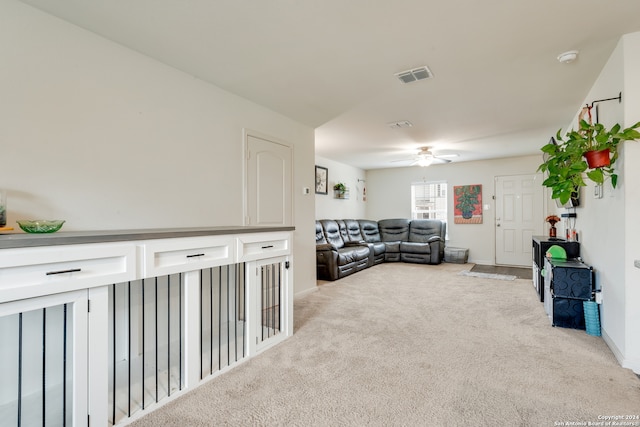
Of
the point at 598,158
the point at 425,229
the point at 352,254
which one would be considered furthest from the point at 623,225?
the point at 425,229

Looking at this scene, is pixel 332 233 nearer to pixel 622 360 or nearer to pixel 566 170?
pixel 566 170

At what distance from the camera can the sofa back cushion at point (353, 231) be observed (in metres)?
6.85

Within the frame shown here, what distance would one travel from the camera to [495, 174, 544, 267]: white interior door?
6633 mm

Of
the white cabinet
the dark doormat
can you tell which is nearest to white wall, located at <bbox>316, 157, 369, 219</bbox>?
the dark doormat

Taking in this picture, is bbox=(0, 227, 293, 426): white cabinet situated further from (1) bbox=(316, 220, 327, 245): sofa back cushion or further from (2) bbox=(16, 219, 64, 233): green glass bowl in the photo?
(1) bbox=(316, 220, 327, 245): sofa back cushion

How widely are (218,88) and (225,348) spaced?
236cm

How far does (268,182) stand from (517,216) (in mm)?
5762

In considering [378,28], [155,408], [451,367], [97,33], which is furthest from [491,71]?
[155,408]

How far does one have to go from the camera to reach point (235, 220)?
3.29 metres

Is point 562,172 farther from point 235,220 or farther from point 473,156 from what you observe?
point 473,156

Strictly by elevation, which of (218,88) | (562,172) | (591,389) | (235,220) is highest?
(218,88)

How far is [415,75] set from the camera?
289 cm

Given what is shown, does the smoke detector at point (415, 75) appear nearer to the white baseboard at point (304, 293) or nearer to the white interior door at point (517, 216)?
the white baseboard at point (304, 293)

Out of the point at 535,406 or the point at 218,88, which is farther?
the point at 218,88
